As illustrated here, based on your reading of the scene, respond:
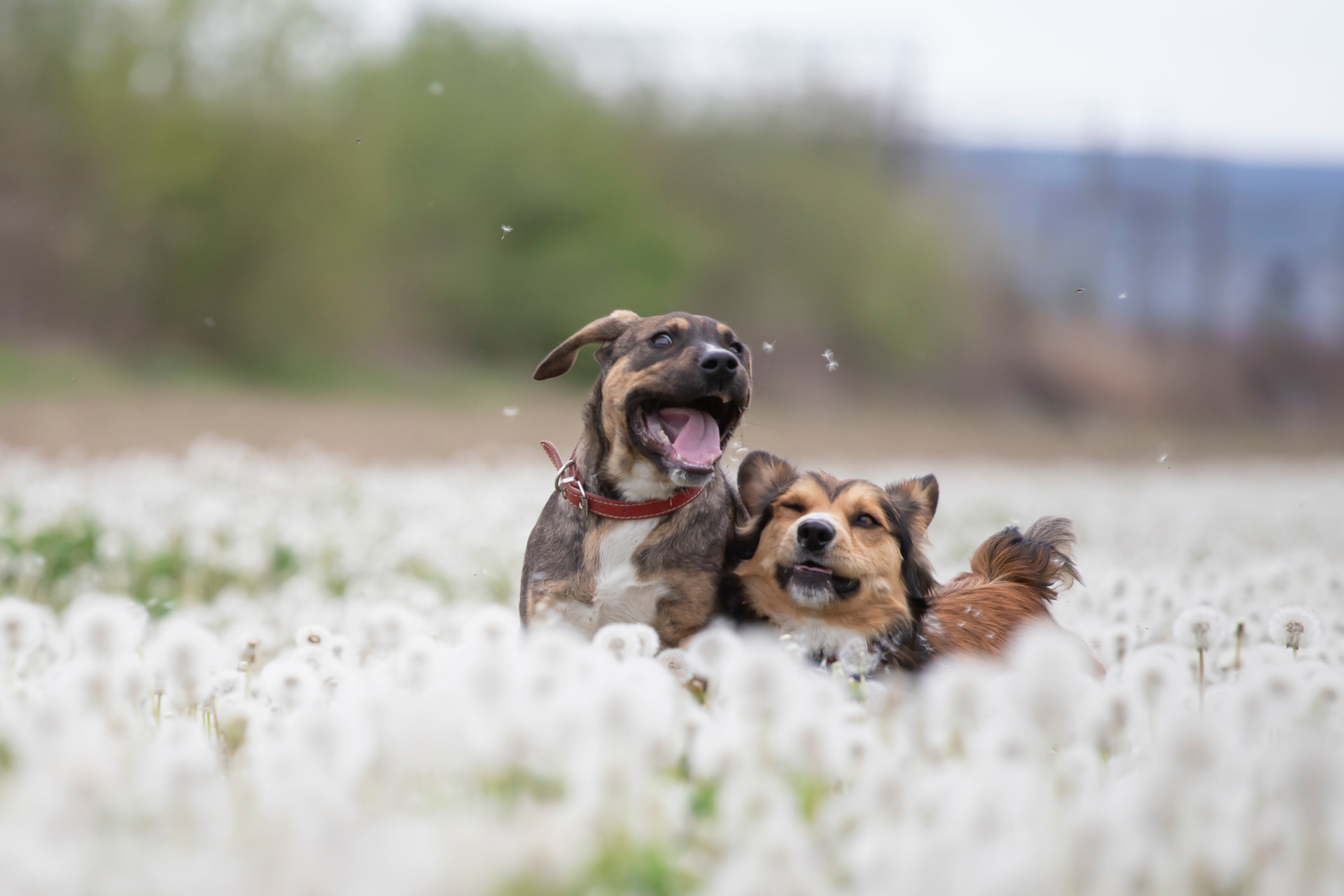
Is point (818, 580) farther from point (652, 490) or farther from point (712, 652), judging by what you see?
point (712, 652)

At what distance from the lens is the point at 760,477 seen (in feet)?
14.8

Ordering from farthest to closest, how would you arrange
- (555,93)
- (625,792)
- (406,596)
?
(555,93)
(406,596)
(625,792)

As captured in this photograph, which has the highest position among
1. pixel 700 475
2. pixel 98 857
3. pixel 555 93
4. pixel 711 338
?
pixel 555 93

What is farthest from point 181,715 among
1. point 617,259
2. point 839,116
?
point 839,116

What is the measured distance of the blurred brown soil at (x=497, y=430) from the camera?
19.9 m

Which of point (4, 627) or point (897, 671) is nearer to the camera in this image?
point (4, 627)

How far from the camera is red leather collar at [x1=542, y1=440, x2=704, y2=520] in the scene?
14.3ft

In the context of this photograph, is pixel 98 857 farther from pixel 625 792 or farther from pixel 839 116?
pixel 839 116

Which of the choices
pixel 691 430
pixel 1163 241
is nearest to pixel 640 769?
pixel 691 430

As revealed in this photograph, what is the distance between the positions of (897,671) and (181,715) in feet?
7.47

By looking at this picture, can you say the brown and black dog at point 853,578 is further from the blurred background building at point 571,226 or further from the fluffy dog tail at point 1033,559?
the blurred background building at point 571,226

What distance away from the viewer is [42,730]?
1972 millimetres

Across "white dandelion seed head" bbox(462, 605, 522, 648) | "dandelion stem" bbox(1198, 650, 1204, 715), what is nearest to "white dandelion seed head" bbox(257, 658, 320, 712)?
"white dandelion seed head" bbox(462, 605, 522, 648)

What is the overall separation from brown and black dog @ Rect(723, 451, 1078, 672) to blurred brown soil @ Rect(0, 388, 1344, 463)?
8.56 m
